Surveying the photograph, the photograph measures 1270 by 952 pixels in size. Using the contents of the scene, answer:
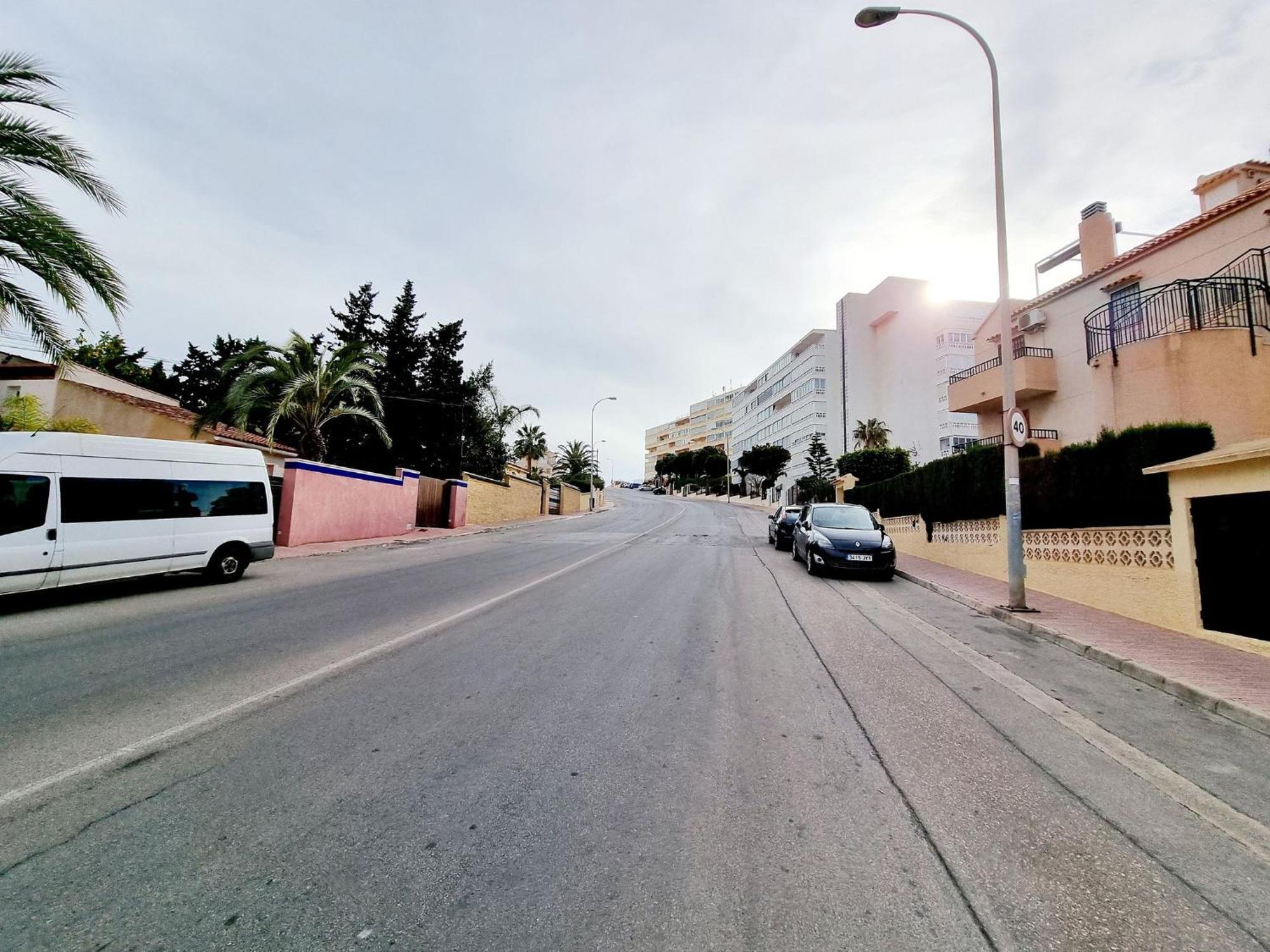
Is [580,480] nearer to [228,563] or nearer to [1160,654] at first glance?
[228,563]

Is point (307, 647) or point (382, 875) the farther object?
point (307, 647)

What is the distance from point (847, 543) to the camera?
12125 millimetres

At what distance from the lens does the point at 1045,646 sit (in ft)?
22.7

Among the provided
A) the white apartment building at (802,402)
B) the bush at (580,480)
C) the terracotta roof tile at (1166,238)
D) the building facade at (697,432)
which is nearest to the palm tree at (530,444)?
the bush at (580,480)

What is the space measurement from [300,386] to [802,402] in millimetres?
58556

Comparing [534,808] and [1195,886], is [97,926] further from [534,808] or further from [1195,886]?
[1195,886]

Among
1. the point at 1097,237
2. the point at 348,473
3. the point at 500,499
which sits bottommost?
the point at 500,499

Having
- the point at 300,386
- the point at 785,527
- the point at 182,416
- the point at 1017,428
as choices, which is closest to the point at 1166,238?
the point at 1017,428

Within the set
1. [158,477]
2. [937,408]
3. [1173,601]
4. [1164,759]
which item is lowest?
[1164,759]

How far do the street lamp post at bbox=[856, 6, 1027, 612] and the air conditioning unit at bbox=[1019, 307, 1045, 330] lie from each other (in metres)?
12.6

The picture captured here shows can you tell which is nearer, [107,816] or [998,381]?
[107,816]

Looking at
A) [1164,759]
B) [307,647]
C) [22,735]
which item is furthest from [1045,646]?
[22,735]

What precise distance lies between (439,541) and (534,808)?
1842cm

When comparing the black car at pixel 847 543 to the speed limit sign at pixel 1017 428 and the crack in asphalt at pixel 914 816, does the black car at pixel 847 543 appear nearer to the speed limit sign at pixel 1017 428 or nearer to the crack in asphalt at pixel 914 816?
the speed limit sign at pixel 1017 428
